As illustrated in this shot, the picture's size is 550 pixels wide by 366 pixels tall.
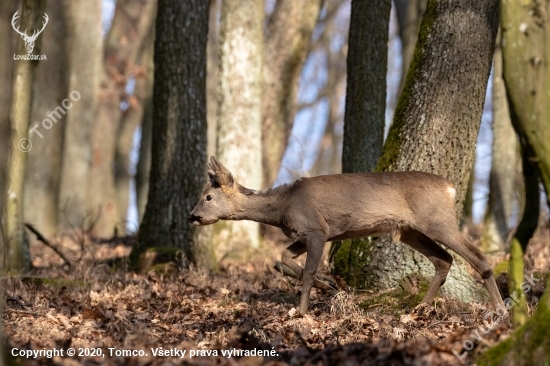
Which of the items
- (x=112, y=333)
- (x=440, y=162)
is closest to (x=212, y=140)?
(x=440, y=162)

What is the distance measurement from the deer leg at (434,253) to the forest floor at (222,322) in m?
0.30

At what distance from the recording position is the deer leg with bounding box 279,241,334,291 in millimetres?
9109

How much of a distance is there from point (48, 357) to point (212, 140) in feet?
50.7

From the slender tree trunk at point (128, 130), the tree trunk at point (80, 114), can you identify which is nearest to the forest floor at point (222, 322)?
the tree trunk at point (80, 114)

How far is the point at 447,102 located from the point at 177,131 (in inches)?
198

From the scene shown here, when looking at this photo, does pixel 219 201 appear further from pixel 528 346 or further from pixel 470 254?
pixel 528 346

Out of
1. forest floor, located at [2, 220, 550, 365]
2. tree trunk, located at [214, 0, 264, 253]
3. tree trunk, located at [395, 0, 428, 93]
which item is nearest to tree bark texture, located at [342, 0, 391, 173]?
forest floor, located at [2, 220, 550, 365]

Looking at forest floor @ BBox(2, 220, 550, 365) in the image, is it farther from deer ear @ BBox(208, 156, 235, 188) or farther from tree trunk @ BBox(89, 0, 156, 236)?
tree trunk @ BBox(89, 0, 156, 236)

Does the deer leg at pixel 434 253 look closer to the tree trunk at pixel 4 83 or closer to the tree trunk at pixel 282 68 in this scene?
the tree trunk at pixel 4 83

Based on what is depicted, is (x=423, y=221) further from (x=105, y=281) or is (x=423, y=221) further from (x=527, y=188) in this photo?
(x=105, y=281)

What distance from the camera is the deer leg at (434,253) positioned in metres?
9.04

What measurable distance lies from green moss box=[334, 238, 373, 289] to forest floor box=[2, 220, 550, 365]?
21 centimetres

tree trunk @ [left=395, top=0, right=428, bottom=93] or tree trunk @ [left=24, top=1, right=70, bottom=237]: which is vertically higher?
tree trunk @ [left=395, top=0, right=428, bottom=93]

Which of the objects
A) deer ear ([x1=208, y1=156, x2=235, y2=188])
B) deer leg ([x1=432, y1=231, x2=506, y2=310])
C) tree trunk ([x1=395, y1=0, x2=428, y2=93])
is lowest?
deer leg ([x1=432, y1=231, x2=506, y2=310])
